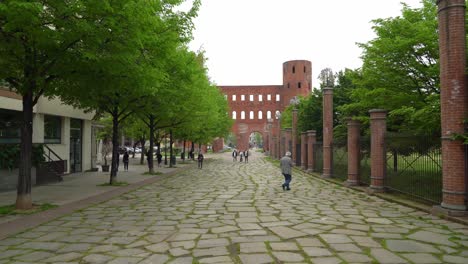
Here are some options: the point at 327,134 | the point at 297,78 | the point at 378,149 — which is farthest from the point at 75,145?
the point at 297,78

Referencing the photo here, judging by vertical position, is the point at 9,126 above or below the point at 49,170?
above

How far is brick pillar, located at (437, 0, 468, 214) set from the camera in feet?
30.6

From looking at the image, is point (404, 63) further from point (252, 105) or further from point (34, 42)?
point (252, 105)

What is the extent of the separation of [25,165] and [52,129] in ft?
41.9

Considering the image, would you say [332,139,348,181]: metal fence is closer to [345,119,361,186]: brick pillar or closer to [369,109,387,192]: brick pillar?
[345,119,361,186]: brick pillar

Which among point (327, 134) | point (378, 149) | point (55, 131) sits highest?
point (55, 131)

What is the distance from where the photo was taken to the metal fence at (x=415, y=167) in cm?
1117

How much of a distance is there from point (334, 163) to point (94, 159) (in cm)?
1669

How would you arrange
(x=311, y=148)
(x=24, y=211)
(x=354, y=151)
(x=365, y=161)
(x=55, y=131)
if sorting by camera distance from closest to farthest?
(x=24, y=211)
(x=365, y=161)
(x=354, y=151)
(x=55, y=131)
(x=311, y=148)

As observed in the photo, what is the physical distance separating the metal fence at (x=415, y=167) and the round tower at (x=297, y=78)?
236 feet

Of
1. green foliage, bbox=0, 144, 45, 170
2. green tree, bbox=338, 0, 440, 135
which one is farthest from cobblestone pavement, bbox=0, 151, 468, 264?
green foliage, bbox=0, 144, 45, 170

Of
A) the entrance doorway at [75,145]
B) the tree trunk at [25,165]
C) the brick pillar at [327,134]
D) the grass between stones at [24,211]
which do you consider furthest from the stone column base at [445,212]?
the entrance doorway at [75,145]

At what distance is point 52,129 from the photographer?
75.8ft

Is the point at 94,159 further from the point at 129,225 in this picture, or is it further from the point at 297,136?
the point at 129,225
